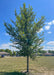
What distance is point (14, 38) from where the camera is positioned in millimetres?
9719

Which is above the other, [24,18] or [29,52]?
[24,18]

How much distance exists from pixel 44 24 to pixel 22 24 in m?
2.55

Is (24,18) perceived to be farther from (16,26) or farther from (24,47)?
(24,47)

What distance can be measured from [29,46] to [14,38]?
1.97 m

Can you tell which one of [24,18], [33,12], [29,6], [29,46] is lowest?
[29,46]

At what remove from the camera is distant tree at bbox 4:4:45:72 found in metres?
9.27

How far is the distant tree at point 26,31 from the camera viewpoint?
30.4 feet

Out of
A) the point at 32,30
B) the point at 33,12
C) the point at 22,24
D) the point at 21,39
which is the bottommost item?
the point at 21,39

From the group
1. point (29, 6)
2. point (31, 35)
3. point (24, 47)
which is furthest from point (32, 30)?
point (29, 6)

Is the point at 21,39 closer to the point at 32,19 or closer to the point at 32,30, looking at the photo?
the point at 32,30

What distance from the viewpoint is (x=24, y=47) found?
29.5 ft

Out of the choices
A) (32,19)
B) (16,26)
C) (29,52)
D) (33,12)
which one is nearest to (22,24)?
(16,26)

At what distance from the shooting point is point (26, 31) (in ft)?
31.3

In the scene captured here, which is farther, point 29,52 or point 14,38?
point 14,38
